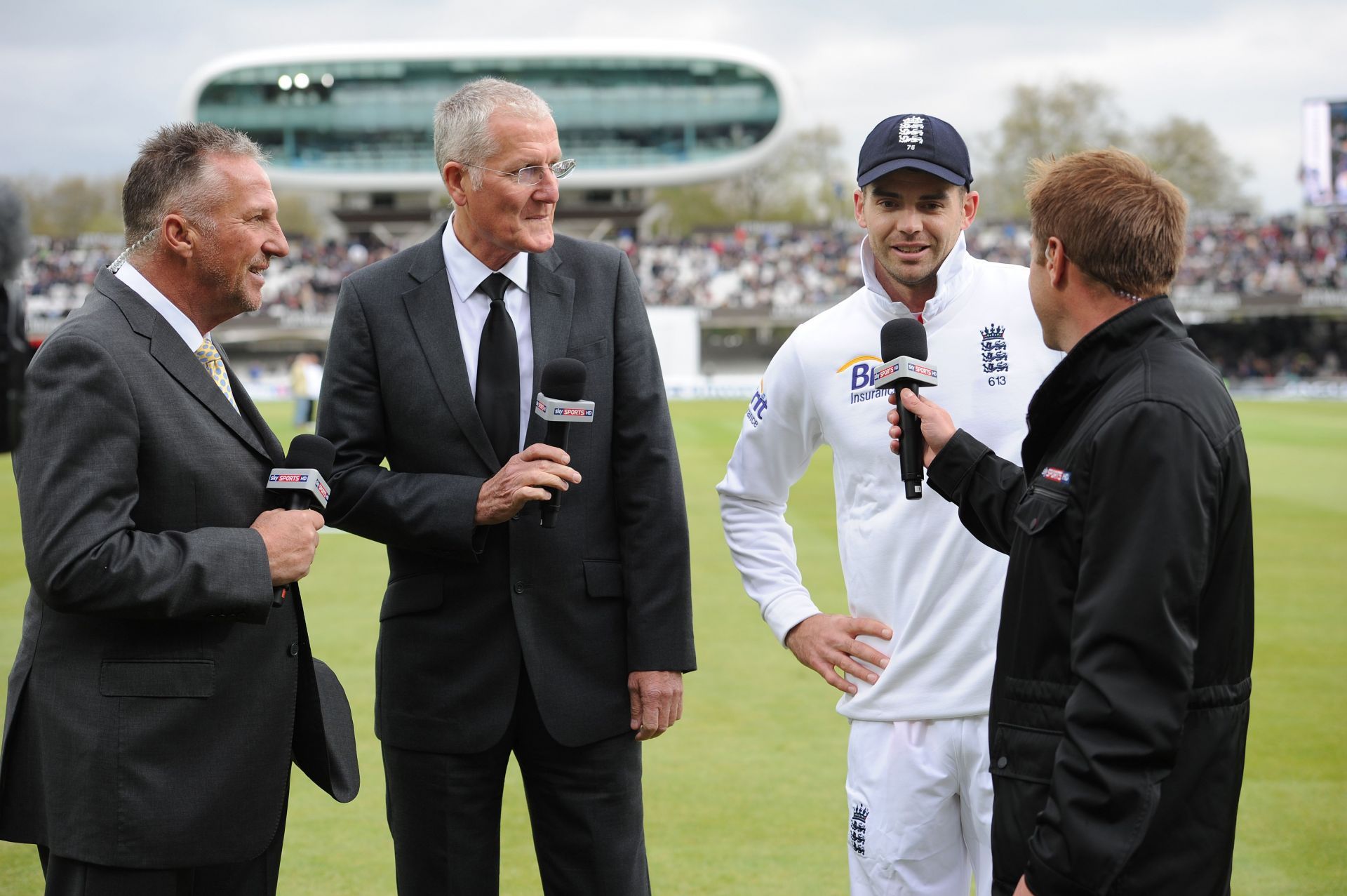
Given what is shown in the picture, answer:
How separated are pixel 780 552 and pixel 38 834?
6.96 feet

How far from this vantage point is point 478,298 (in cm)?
350

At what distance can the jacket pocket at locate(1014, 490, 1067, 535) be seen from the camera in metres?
2.24

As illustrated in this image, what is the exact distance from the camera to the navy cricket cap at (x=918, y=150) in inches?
134

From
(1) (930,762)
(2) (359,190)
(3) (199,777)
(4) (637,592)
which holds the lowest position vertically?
(1) (930,762)

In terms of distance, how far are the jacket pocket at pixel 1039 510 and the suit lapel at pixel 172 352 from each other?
6.01 ft

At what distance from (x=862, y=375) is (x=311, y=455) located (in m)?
1.54

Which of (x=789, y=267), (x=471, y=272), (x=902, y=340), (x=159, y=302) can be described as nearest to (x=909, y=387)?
(x=902, y=340)

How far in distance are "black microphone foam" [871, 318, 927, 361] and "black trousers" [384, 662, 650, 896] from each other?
1296 millimetres

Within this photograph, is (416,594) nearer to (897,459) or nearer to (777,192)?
(897,459)

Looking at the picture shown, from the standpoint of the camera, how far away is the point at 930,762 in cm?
329

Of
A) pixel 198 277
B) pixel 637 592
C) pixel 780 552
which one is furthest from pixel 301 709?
pixel 780 552

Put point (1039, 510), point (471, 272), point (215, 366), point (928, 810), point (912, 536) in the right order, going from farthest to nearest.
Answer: point (471, 272) → point (912, 536) → point (928, 810) → point (215, 366) → point (1039, 510)

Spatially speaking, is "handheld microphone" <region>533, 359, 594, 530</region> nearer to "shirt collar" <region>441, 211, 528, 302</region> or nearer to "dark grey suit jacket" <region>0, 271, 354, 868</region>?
"shirt collar" <region>441, 211, 528, 302</region>

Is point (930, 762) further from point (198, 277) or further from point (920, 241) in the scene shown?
point (198, 277)
